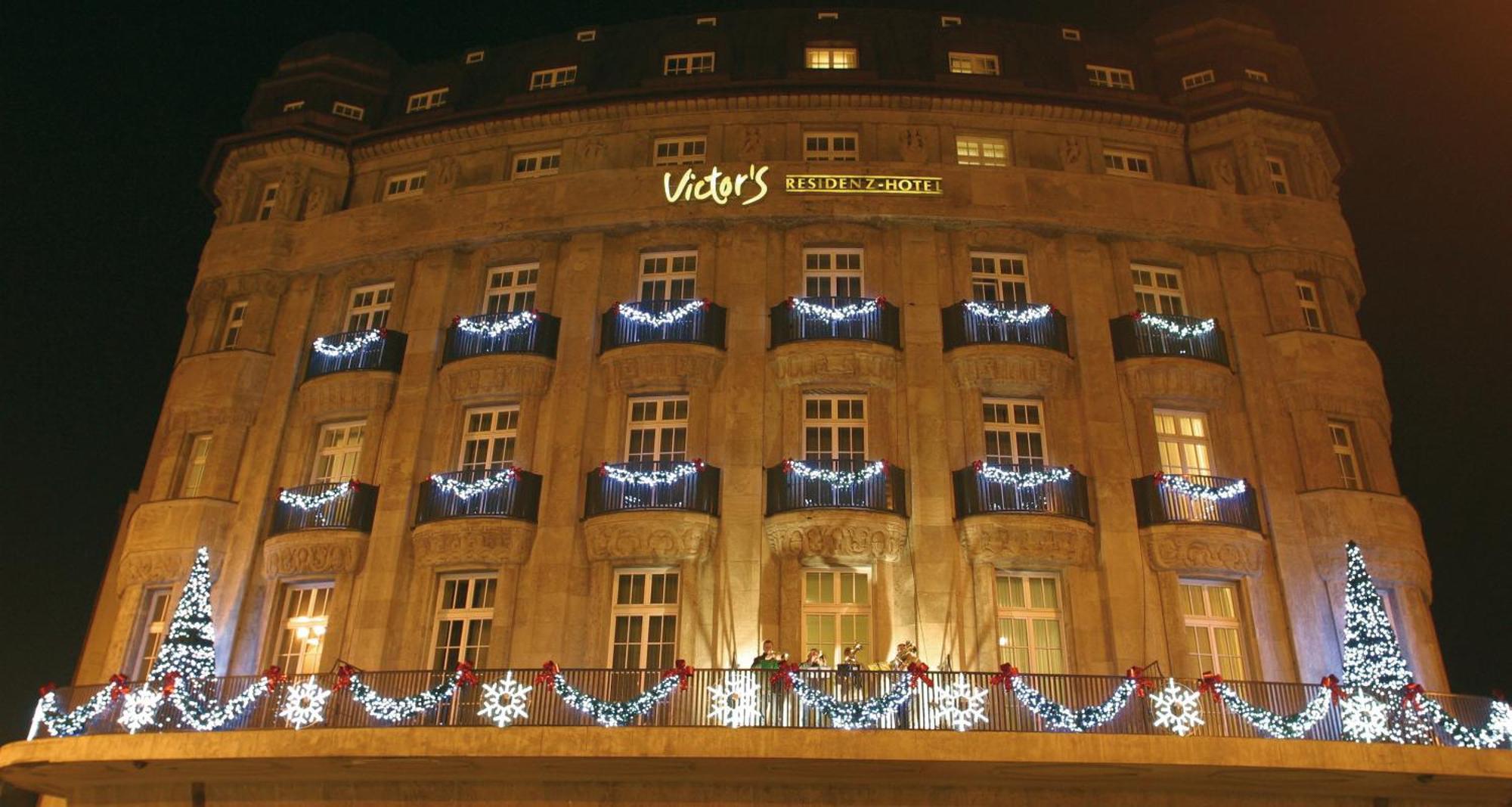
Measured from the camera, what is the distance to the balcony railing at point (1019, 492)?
21.1 metres

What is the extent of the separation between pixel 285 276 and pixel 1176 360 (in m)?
22.4

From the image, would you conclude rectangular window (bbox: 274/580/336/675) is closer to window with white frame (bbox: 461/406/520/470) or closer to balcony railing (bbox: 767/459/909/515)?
window with white frame (bbox: 461/406/520/470)

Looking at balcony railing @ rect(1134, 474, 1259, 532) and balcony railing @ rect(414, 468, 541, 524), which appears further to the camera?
balcony railing @ rect(414, 468, 541, 524)

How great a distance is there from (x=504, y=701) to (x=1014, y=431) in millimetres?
12226

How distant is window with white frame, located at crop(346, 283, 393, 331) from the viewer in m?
25.9

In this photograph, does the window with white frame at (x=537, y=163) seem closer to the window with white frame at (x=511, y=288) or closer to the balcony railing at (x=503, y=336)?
the window with white frame at (x=511, y=288)

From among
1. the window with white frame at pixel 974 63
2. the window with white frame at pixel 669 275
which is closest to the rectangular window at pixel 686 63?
the window with white frame at pixel 669 275

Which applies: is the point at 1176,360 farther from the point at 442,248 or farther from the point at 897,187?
the point at 442,248

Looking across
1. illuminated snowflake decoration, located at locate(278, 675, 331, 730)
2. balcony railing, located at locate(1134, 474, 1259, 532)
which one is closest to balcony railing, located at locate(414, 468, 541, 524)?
illuminated snowflake decoration, located at locate(278, 675, 331, 730)

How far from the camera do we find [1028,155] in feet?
85.6

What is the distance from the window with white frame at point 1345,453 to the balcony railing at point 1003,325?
649cm

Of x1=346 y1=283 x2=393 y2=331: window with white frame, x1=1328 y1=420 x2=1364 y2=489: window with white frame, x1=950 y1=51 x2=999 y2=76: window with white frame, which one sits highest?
x1=950 y1=51 x2=999 y2=76: window with white frame

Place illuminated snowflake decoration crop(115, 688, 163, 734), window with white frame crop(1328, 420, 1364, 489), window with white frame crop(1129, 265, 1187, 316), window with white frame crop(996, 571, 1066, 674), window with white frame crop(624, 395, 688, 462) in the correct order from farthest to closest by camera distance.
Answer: window with white frame crop(1129, 265, 1187, 316), window with white frame crop(1328, 420, 1364, 489), window with white frame crop(624, 395, 688, 462), window with white frame crop(996, 571, 1066, 674), illuminated snowflake decoration crop(115, 688, 163, 734)

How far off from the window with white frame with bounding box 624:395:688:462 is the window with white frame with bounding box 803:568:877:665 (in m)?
4.13
